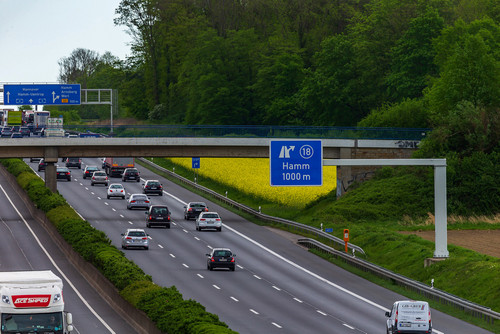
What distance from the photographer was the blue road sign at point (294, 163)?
51.8 meters

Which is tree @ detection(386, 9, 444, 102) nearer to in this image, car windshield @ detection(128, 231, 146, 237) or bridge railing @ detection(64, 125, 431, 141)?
bridge railing @ detection(64, 125, 431, 141)

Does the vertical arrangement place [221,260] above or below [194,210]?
below

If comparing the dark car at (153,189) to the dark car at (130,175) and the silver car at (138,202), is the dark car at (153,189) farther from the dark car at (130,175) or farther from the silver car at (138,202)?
the dark car at (130,175)

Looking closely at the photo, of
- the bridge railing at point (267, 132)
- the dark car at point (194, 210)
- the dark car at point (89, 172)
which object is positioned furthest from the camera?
the dark car at point (89, 172)

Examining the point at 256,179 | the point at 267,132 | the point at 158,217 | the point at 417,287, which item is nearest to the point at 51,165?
the point at 158,217

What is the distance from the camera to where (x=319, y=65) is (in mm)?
122375

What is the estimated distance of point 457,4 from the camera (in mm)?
140375

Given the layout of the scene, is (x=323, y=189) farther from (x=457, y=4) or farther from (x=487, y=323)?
(x=457, y=4)

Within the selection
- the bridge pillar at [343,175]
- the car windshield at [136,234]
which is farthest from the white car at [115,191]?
the car windshield at [136,234]

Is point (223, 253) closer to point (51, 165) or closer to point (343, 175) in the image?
point (343, 175)

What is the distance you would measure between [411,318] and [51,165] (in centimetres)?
5170

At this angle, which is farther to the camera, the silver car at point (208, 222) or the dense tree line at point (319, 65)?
the dense tree line at point (319, 65)

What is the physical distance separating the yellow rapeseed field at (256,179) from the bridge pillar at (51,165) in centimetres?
1941

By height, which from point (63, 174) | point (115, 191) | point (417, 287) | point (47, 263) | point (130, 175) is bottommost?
point (417, 287)
